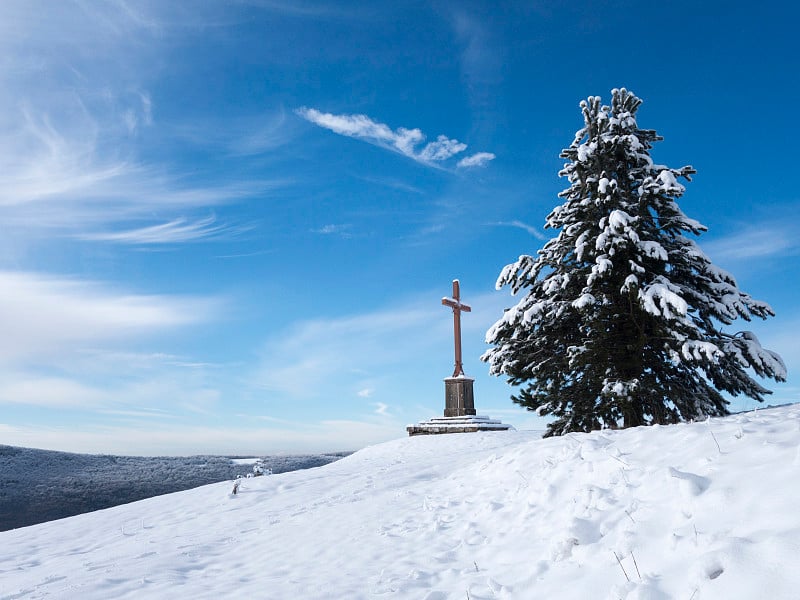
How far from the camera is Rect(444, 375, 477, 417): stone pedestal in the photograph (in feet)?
74.6

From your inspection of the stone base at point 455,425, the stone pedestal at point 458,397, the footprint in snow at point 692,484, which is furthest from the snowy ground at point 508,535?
the stone pedestal at point 458,397

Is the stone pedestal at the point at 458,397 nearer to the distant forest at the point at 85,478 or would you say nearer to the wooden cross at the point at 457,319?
the wooden cross at the point at 457,319

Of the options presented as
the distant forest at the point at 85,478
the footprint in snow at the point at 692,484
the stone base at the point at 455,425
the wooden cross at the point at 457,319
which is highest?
the wooden cross at the point at 457,319

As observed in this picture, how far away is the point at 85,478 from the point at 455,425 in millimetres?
14066

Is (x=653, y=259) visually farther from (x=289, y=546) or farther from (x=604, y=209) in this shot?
(x=289, y=546)

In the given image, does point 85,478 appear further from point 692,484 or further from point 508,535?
point 692,484

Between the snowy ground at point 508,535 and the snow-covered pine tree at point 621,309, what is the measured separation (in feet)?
8.00

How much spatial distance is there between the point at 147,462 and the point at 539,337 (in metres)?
18.7

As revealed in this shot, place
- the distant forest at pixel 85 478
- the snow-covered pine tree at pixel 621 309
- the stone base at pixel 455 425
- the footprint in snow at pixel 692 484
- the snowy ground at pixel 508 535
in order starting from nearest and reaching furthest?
the snowy ground at pixel 508 535
the footprint in snow at pixel 692 484
the snow-covered pine tree at pixel 621 309
the distant forest at pixel 85 478
the stone base at pixel 455 425

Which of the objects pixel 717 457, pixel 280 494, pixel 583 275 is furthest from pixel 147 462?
pixel 717 457

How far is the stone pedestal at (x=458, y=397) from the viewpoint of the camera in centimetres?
2275

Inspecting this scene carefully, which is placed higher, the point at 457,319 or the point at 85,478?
the point at 457,319

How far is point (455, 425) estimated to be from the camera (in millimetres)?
21609

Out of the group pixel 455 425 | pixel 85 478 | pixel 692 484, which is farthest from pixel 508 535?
pixel 85 478
